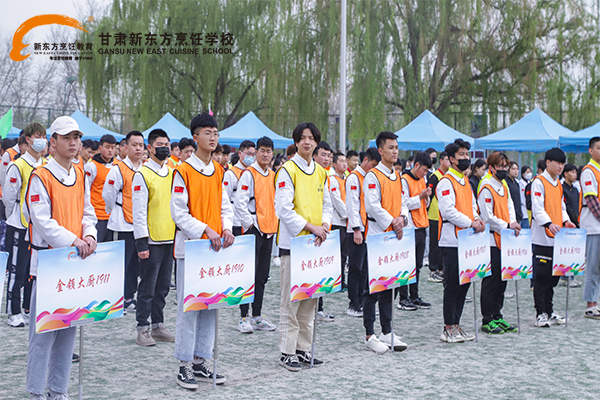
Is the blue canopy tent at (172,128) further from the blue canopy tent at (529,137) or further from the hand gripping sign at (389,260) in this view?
the hand gripping sign at (389,260)

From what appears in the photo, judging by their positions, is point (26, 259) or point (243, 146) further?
point (243, 146)

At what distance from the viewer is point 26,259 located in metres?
6.54

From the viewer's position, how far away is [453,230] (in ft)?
20.3

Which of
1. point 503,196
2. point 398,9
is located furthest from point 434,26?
point 503,196

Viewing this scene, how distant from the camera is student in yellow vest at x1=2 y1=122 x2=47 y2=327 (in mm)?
6328

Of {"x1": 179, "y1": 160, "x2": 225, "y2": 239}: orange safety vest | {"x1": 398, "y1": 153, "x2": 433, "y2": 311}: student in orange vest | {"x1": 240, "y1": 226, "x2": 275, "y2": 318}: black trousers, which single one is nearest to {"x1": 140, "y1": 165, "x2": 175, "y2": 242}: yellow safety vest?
{"x1": 240, "y1": 226, "x2": 275, "y2": 318}: black trousers

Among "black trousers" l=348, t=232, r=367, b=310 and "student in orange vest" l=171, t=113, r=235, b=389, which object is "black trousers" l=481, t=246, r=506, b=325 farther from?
"student in orange vest" l=171, t=113, r=235, b=389

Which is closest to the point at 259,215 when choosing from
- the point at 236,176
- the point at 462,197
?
the point at 236,176

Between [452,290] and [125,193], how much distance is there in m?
3.59

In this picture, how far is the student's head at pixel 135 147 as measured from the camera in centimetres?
643

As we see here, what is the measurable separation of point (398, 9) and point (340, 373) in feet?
59.0

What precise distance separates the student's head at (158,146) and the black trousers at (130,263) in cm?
115

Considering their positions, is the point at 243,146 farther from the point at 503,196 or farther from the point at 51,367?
the point at 51,367

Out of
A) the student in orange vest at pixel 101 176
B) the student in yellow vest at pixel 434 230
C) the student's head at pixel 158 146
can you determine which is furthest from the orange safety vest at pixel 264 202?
the student in yellow vest at pixel 434 230
